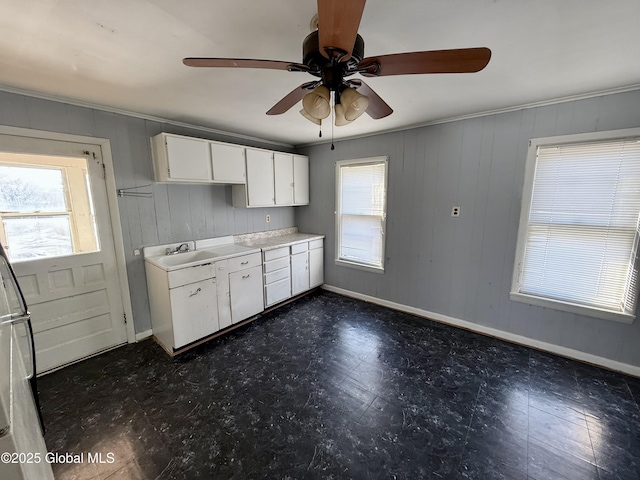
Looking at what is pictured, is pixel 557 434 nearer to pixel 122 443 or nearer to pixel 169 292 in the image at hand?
pixel 122 443

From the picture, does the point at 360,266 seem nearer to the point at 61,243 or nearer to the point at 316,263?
the point at 316,263

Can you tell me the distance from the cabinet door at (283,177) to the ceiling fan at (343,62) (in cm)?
232

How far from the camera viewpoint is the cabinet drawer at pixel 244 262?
2960 mm

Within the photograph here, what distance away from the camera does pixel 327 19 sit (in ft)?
2.77

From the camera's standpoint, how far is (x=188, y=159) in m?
2.75

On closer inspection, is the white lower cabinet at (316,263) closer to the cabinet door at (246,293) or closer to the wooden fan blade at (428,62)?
the cabinet door at (246,293)

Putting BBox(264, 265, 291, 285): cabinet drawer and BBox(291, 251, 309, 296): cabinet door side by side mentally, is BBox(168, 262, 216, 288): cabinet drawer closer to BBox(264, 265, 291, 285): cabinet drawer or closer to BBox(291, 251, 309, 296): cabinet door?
BBox(264, 265, 291, 285): cabinet drawer

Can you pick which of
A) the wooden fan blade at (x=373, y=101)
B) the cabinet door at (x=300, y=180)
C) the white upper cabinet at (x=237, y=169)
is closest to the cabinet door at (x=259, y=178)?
the white upper cabinet at (x=237, y=169)

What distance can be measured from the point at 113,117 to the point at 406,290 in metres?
3.74

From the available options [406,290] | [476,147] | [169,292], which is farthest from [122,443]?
[476,147]

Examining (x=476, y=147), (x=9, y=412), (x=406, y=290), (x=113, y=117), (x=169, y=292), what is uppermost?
(x=113, y=117)

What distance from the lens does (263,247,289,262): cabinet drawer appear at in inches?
132

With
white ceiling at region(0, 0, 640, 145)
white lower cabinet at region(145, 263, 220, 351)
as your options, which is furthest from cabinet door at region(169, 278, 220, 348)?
white ceiling at region(0, 0, 640, 145)

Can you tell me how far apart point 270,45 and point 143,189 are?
2.08 meters
